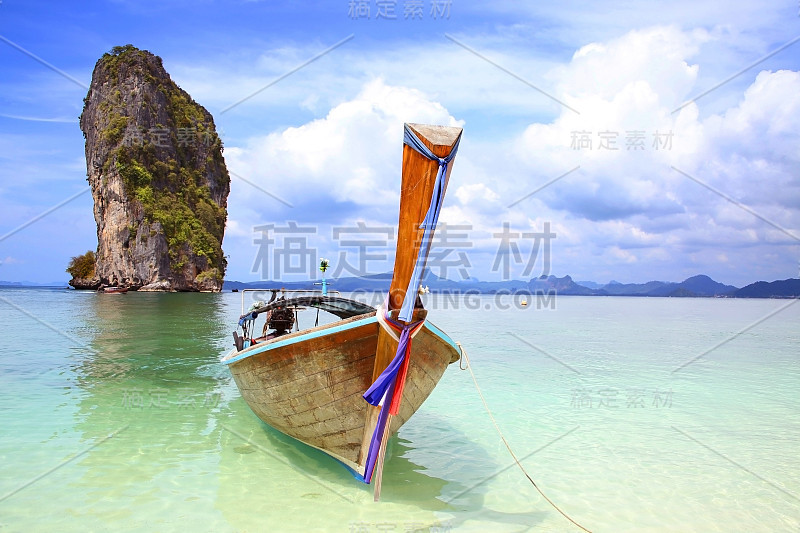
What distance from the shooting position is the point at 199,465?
6125 millimetres

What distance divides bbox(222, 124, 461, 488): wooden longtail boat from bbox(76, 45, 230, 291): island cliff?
205ft

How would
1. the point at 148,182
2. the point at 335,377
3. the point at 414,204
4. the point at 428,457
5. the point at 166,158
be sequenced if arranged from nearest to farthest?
1. the point at 414,204
2. the point at 335,377
3. the point at 428,457
4. the point at 148,182
5. the point at 166,158

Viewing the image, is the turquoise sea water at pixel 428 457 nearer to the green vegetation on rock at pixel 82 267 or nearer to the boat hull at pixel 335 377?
the boat hull at pixel 335 377

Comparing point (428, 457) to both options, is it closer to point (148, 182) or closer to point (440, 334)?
point (440, 334)

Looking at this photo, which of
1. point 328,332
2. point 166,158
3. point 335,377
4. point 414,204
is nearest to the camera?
Answer: point 414,204

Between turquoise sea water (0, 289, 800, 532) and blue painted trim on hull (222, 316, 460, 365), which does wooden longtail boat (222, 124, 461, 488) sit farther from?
turquoise sea water (0, 289, 800, 532)

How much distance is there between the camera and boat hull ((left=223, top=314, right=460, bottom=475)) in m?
5.11

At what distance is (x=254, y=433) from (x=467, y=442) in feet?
9.81

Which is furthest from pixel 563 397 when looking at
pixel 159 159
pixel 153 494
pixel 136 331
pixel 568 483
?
pixel 159 159

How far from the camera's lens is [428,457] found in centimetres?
661

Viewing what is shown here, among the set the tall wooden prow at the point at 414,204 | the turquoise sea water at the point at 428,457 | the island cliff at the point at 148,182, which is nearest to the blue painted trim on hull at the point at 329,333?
the tall wooden prow at the point at 414,204

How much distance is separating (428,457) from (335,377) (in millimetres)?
2104

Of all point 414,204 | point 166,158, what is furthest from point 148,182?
point 414,204

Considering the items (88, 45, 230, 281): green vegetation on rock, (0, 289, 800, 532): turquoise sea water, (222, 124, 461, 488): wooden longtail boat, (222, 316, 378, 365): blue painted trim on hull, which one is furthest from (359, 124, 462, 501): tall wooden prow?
(88, 45, 230, 281): green vegetation on rock
